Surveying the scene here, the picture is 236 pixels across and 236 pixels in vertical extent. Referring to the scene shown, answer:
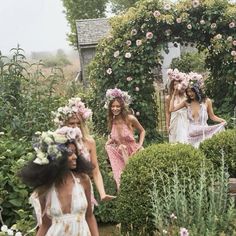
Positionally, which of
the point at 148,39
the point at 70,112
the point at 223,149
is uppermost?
the point at 148,39

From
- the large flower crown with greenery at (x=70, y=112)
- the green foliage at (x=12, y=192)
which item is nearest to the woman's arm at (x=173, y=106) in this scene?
the large flower crown with greenery at (x=70, y=112)

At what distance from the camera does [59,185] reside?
398cm

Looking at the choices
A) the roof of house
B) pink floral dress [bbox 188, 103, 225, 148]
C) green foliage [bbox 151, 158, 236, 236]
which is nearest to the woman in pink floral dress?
pink floral dress [bbox 188, 103, 225, 148]

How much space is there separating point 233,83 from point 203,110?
7.12ft

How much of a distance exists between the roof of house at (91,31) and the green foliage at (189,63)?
5.00 meters

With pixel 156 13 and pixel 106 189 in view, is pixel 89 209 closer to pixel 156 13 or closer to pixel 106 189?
pixel 106 189

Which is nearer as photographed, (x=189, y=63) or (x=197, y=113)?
(x=197, y=113)

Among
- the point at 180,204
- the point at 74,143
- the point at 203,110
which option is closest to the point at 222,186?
the point at 180,204

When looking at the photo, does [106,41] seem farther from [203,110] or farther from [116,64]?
[203,110]

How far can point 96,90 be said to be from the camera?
10.6 m

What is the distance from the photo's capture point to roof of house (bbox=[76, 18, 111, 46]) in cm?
2617

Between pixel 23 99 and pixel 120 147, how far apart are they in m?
1.35

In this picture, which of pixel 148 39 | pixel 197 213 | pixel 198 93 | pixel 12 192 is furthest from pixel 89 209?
pixel 148 39

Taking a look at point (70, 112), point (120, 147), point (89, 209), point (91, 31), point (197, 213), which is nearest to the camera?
point (89, 209)
